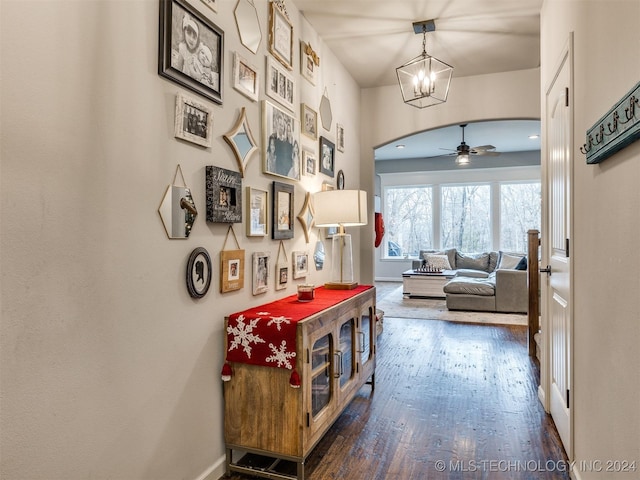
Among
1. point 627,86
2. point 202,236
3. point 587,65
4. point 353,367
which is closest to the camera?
point 627,86

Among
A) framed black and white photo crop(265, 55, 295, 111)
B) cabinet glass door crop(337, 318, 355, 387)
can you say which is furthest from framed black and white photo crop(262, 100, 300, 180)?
cabinet glass door crop(337, 318, 355, 387)

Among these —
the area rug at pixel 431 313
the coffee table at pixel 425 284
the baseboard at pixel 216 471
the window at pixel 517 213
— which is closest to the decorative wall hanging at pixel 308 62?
the baseboard at pixel 216 471

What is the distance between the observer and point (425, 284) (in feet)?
24.7

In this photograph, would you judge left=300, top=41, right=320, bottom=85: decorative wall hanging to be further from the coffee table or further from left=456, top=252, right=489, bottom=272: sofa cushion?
left=456, top=252, right=489, bottom=272: sofa cushion

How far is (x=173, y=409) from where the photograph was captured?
5.69 ft

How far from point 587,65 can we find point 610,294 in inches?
38.4

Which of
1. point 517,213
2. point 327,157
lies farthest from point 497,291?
point 327,157

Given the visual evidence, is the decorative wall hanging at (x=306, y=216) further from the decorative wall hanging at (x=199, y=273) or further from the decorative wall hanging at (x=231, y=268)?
the decorative wall hanging at (x=199, y=273)

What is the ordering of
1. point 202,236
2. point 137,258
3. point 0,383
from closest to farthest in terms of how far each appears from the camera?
point 0,383
point 137,258
point 202,236

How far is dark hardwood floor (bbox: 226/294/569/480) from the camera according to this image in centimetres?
207

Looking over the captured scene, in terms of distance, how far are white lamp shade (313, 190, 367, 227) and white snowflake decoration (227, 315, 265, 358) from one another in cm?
117

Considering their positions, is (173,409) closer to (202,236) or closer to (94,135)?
(202,236)

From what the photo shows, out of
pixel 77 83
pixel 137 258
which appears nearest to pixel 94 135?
pixel 77 83

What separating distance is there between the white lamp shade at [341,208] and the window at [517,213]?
7.09m
